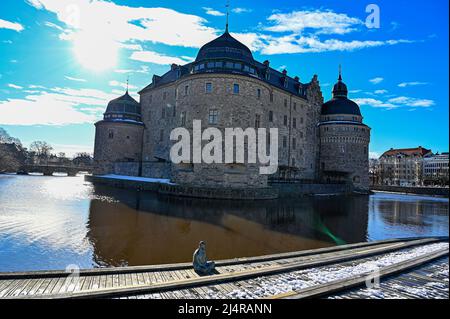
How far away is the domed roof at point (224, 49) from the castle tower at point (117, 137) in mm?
17262

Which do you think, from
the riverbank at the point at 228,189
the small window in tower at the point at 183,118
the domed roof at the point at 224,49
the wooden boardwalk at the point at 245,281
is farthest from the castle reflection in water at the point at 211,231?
the domed roof at the point at 224,49

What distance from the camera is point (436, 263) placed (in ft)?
22.4

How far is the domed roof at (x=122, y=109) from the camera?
41656mm

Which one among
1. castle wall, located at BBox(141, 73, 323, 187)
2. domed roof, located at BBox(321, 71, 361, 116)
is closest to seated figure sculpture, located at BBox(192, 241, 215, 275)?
castle wall, located at BBox(141, 73, 323, 187)

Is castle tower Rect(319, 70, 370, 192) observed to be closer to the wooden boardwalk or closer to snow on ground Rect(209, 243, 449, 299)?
snow on ground Rect(209, 243, 449, 299)

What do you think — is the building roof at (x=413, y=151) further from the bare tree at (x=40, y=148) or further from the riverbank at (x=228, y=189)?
the bare tree at (x=40, y=148)

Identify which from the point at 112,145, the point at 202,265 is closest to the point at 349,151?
the point at 112,145

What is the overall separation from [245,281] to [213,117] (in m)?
21.4

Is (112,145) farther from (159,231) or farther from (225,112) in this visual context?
(159,231)

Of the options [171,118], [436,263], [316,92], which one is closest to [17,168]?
[171,118]

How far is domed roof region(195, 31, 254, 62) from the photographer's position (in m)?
28.2

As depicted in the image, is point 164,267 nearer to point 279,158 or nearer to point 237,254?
point 237,254

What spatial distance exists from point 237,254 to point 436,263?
5312 mm

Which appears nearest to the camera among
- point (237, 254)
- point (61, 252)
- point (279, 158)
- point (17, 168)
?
point (61, 252)
